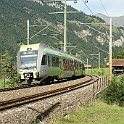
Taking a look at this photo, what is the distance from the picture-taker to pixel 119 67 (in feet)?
291

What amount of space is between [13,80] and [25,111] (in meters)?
26.6

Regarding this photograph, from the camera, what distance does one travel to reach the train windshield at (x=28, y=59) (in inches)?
Result: 1219

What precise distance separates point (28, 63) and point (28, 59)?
1.14 ft

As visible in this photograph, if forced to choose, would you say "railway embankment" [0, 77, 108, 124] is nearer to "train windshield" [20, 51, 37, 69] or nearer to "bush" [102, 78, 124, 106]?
"bush" [102, 78, 124, 106]

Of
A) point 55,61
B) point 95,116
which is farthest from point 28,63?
point 95,116

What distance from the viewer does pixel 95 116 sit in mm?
19766

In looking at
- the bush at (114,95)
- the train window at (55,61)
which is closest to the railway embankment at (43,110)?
the bush at (114,95)

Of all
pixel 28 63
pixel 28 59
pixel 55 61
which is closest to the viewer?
pixel 28 63

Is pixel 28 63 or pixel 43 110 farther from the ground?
pixel 28 63

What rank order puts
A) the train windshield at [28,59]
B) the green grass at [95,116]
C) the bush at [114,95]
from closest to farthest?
the green grass at [95,116], the bush at [114,95], the train windshield at [28,59]

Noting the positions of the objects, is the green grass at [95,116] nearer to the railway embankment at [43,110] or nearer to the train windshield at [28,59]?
the railway embankment at [43,110]

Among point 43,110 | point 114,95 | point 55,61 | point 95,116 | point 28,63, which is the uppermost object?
point 55,61

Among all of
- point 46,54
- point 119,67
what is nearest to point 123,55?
point 119,67

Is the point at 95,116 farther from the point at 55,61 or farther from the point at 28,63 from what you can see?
the point at 55,61
